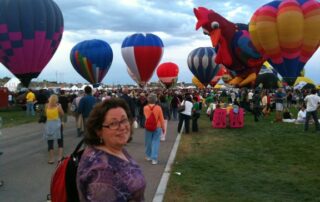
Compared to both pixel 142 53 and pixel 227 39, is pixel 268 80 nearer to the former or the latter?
pixel 227 39

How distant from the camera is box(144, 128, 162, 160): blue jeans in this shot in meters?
9.80

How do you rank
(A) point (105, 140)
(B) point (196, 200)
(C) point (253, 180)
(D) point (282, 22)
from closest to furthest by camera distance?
(A) point (105, 140)
(B) point (196, 200)
(C) point (253, 180)
(D) point (282, 22)

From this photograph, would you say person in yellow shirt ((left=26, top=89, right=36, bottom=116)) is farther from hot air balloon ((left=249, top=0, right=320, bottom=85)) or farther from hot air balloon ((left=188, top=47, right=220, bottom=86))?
hot air balloon ((left=188, top=47, right=220, bottom=86))

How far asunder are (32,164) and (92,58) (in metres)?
31.3

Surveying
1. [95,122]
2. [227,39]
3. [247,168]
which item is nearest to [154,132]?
[247,168]

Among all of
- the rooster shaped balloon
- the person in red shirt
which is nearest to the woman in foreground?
the person in red shirt

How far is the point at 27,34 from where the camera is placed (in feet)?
87.6

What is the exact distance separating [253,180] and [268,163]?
1900mm

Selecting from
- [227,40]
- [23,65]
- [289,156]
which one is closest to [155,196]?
[289,156]

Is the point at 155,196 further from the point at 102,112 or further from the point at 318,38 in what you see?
the point at 318,38

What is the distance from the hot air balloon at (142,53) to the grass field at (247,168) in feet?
82.0

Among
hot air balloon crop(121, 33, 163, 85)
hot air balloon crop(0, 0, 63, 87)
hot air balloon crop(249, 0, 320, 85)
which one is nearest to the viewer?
hot air balloon crop(0, 0, 63, 87)

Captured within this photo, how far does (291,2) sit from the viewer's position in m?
27.5

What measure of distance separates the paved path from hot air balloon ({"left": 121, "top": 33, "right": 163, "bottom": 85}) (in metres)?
23.6
